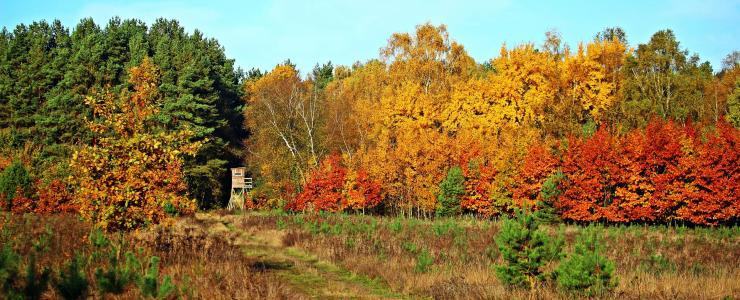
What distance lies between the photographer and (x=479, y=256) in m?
17.8

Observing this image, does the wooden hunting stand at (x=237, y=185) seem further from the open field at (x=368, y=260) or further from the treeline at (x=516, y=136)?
the open field at (x=368, y=260)

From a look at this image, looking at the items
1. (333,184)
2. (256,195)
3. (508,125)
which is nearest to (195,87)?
(256,195)

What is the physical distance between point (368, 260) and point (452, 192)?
64.3 feet

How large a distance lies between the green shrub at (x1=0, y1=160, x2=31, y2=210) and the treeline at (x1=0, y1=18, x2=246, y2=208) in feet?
34.0

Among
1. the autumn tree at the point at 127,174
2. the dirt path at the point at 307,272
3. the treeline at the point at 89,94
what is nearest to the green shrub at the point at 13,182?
the treeline at the point at 89,94

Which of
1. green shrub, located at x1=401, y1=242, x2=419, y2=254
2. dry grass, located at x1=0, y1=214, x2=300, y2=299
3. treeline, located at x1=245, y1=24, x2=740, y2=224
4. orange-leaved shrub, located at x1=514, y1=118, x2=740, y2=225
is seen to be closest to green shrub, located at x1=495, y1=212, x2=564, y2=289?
dry grass, located at x1=0, y1=214, x2=300, y2=299

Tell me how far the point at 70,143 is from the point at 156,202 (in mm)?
40896

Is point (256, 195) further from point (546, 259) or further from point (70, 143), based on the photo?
point (546, 259)

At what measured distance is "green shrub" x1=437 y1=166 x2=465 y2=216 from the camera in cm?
3575

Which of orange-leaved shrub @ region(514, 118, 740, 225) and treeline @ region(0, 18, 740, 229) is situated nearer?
orange-leaved shrub @ region(514, 118, 740, 225)

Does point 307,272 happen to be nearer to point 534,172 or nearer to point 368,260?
point 368,260

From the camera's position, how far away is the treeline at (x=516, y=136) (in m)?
29.5

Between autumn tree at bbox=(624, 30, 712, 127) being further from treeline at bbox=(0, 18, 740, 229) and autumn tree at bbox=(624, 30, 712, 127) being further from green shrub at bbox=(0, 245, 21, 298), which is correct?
green shrub at bbox=(0, 245, 21, 298)

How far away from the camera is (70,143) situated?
49.7 metres
